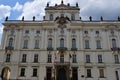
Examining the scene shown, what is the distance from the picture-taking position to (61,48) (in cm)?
4616

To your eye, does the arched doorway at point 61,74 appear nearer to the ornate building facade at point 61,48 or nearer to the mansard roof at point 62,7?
the ornate building facade at point 61,48

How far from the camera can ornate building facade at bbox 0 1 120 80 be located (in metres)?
44.6

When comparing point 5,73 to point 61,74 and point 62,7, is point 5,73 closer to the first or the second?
point 61,74

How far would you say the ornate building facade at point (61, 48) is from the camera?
44.6 meters

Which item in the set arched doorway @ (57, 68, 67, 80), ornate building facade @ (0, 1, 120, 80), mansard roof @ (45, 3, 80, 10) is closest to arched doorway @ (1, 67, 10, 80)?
ornate building facade @ (0, 1, 120, 80)

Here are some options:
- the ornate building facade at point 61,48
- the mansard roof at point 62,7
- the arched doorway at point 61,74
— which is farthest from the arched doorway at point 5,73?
the mansard roof at point 62,7

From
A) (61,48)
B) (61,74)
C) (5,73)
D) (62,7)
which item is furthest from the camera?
(62,7)

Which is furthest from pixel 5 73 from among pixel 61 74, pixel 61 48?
pixel 61 48

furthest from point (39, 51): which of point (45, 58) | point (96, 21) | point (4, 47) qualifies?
point (96, 21)

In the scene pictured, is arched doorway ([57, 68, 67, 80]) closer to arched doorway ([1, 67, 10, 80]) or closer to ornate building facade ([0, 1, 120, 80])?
ornate building facade ([0, 1, 120, 80])

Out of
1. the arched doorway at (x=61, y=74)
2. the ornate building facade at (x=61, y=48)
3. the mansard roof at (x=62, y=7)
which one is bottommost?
the arched doorway at (x=61, y=74)

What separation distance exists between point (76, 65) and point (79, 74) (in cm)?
232

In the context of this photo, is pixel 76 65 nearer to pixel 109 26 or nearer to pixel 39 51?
pixel 39 51

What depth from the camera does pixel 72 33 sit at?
48438mm
